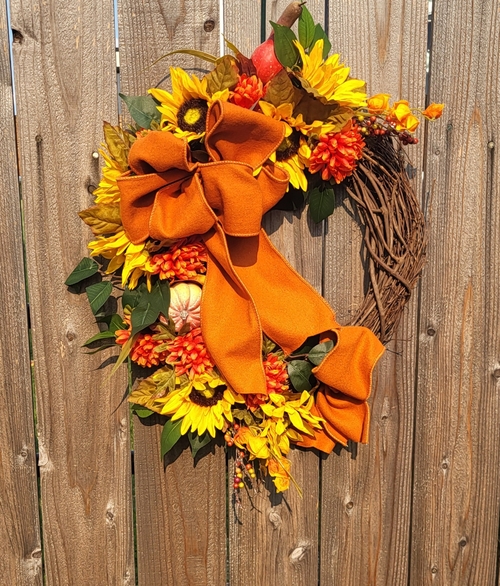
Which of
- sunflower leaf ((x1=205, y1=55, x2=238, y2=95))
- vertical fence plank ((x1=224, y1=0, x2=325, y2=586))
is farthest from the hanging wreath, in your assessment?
vertical fence plank ((x1=224, y1=0, x2=325, y2=586))

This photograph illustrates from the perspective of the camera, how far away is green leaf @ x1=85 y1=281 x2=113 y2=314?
932 mm

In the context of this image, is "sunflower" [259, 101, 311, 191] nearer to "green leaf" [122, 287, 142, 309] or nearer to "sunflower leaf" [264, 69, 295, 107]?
"sunflower leaf" [264, 69, 295, 107]

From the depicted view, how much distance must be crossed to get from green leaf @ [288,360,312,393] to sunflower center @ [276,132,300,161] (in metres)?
0.41

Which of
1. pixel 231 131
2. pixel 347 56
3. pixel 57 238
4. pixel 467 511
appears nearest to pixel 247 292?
pixel 231 131

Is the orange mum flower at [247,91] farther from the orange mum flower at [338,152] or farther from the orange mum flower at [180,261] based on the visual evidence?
the orange mum flower at [180,261]

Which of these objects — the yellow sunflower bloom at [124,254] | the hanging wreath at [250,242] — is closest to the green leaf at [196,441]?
the hanging wreath at [250,242]

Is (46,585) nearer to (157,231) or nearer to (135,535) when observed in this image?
(135,535)

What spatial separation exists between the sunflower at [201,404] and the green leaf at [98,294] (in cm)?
23

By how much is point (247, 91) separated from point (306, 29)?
0.52ft

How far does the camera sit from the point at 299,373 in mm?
939

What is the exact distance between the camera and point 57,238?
3.21ft

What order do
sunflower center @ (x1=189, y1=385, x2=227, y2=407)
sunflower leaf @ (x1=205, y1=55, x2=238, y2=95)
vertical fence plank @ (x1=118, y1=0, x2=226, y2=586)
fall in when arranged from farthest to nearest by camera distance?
1. vertical fence plank @ (x1=118, y1=0, x2=226, y2=586)
2. sunflower center @ (x1=189, y1=385, x2=227, y2=407)
3. sunflower leaf @ (x1=205, y1=55, x2=238, y2=95)

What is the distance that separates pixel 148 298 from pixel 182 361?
14 centimetres

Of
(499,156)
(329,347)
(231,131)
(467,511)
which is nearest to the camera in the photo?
(231,131)
